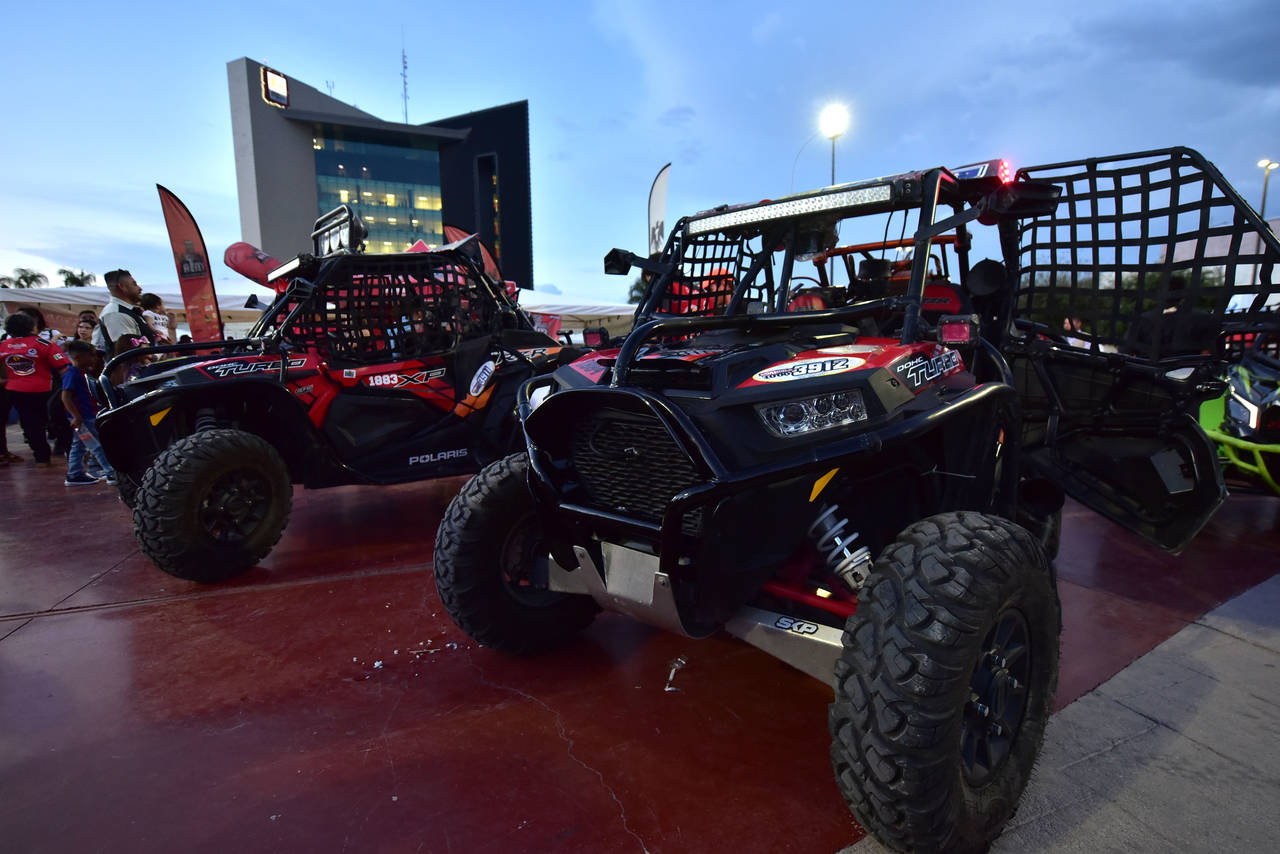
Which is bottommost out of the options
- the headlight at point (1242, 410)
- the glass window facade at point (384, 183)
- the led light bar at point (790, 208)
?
the headlight at point (1242, 410)

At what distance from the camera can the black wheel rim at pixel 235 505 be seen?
4000 mm

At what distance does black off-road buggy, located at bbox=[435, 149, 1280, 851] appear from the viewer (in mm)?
1799

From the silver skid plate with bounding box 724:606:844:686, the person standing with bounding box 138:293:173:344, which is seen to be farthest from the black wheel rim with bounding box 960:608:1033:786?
the person standing with bounding box 138:293:173:344

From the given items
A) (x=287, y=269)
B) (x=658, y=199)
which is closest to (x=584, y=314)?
(x=658, y=199)

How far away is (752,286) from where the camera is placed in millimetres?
3309

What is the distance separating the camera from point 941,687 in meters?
1.69

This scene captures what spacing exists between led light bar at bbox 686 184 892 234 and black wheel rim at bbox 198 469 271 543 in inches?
119

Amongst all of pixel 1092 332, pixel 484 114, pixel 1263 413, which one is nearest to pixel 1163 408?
pixel 1092 332

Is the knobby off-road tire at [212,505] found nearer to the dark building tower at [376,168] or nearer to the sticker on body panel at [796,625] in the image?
the sticker on body panel at [796,625]

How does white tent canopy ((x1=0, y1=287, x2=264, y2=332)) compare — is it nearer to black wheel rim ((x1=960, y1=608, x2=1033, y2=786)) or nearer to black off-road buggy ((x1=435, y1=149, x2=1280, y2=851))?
black off-road buggy ((x1=435, y1=149, x2=1280, y2=851))

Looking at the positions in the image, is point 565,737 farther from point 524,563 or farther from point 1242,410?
point 1242,410

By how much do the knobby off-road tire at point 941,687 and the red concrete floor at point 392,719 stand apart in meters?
0.36

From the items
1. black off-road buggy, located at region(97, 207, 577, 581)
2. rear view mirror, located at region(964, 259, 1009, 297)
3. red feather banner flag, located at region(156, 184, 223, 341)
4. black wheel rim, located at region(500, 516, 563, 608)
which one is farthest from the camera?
red feather banner flag, located at region(156, 184, 223, 341)

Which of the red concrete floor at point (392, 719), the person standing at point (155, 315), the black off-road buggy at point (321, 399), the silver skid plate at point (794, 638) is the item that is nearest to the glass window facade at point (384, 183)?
the person standing at point (155, 315)
